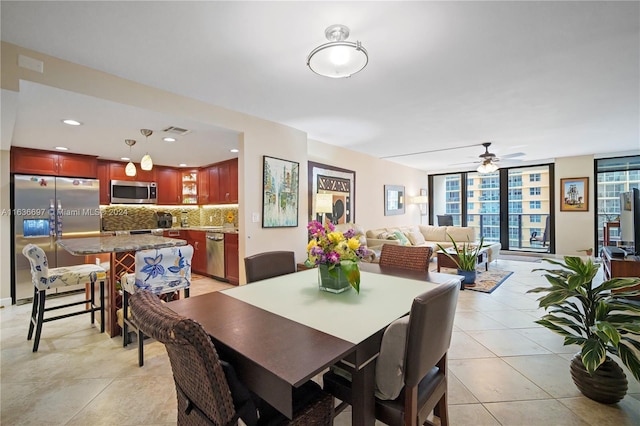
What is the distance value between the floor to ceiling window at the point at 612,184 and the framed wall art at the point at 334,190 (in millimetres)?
5602

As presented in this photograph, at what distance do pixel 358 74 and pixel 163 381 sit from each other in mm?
2954


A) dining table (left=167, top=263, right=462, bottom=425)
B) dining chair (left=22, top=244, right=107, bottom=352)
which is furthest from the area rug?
dining chair (left=22, top=244, right=107, bottom=352)

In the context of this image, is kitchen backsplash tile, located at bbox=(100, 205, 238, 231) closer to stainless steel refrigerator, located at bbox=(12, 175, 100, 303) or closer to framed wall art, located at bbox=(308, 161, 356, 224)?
stainless steel refrigerator, located at bbox=(12, 175, 100, 303)

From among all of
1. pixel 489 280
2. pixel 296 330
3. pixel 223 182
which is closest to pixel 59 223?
pixel 223 182

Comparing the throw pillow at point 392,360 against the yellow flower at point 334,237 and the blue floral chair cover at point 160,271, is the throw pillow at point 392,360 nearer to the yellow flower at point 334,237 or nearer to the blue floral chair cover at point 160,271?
the yellow flower at point 334,237

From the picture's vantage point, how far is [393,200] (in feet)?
23.7

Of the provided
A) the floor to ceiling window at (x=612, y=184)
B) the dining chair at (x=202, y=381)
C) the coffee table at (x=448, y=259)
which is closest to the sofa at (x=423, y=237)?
the coffee table at (x=448, y=259)

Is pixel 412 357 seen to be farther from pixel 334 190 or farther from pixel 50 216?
pixel 50 216

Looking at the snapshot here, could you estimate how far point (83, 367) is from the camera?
7.43 ft

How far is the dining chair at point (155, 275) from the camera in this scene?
2.37m

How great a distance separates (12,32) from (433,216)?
360 inches

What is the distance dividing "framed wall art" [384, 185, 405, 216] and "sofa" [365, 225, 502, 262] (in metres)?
0.48

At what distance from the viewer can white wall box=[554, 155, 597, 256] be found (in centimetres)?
627

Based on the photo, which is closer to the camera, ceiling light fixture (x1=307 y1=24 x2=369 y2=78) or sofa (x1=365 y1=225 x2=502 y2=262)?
ceiling light fixture (x1=307 y1=24 x2=369 y2=78)
